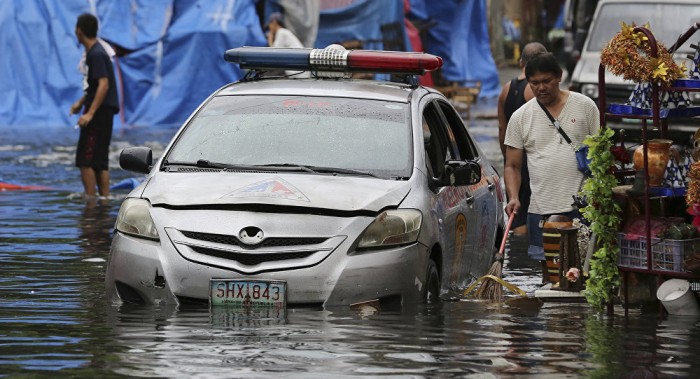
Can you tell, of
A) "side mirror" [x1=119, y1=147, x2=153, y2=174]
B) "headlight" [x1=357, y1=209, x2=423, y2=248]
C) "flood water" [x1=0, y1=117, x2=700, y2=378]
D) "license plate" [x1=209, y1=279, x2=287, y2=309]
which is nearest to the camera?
"flood water" [x1=0, y1=117, x2=700, y2=378]

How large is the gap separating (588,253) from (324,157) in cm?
173

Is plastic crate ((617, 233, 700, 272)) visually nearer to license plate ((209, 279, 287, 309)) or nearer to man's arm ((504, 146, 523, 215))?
man's arm ((504, 146, 523, 215))

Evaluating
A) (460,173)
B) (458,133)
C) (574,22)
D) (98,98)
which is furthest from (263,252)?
(574,22)

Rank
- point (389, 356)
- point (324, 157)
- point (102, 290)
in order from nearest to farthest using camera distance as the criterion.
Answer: point (389, 356) → point (324, 157) → point (102, 290)

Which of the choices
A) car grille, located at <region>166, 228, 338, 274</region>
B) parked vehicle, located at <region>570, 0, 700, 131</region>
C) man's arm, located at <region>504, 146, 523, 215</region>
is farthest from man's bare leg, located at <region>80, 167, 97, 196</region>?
car grille, located at <region>166, 228, 338, 274</region>

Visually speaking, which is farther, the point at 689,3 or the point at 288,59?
the point at 689,3

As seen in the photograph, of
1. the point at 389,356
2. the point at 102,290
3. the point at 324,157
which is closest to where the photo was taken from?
the point at 389,356

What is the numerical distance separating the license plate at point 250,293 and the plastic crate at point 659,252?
2037mm

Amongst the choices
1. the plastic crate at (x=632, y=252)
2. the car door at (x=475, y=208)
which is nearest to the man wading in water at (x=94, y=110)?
the car door at (x=475, y=208)

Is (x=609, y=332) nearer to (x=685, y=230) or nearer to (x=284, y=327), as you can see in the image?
(x=685, y=230)

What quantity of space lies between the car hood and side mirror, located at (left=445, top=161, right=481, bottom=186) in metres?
0.43

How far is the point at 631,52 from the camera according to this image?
9.13 metres

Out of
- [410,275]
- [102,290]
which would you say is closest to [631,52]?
[410,275]

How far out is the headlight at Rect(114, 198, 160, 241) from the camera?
9.10 meters
